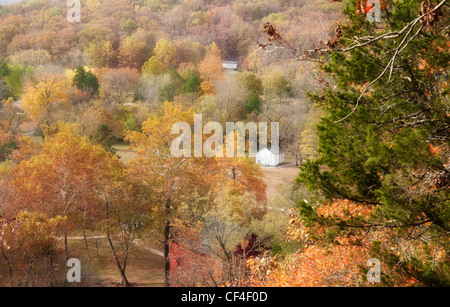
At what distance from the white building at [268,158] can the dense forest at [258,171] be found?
223cm

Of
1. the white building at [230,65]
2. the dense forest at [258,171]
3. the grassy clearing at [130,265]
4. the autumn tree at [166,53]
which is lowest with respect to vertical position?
the grassy clearing at [130,265]

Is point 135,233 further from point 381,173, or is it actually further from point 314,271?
point 381,173

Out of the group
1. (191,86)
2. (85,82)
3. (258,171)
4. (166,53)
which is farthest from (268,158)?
(166,53)

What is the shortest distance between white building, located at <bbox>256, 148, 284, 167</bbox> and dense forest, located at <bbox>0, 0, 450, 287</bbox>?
2228mm

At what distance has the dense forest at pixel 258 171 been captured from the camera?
5.90 m

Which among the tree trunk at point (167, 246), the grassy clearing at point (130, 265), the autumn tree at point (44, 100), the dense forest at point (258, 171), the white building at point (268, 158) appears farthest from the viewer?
the autumn tree at point (44, 100)

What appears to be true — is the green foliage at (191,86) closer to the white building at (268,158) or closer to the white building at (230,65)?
the white building at (268,158)

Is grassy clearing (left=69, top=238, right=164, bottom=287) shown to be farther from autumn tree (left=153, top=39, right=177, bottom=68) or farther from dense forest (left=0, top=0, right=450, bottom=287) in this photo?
autumn tree (left=153, top=39, right=177, bottom=68)

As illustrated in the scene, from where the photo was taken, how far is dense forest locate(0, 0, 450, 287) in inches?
232

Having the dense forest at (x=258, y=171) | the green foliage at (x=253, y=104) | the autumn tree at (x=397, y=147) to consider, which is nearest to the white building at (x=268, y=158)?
the dense forest at (x=258, y=171)

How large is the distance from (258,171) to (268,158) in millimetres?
11353

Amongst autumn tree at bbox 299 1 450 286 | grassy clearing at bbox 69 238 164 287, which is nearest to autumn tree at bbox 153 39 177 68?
grassy clearing at bbox 69 238 164 287

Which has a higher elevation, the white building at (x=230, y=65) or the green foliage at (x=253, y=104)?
the white building at (x=230, y=65)

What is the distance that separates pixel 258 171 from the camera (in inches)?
1117
